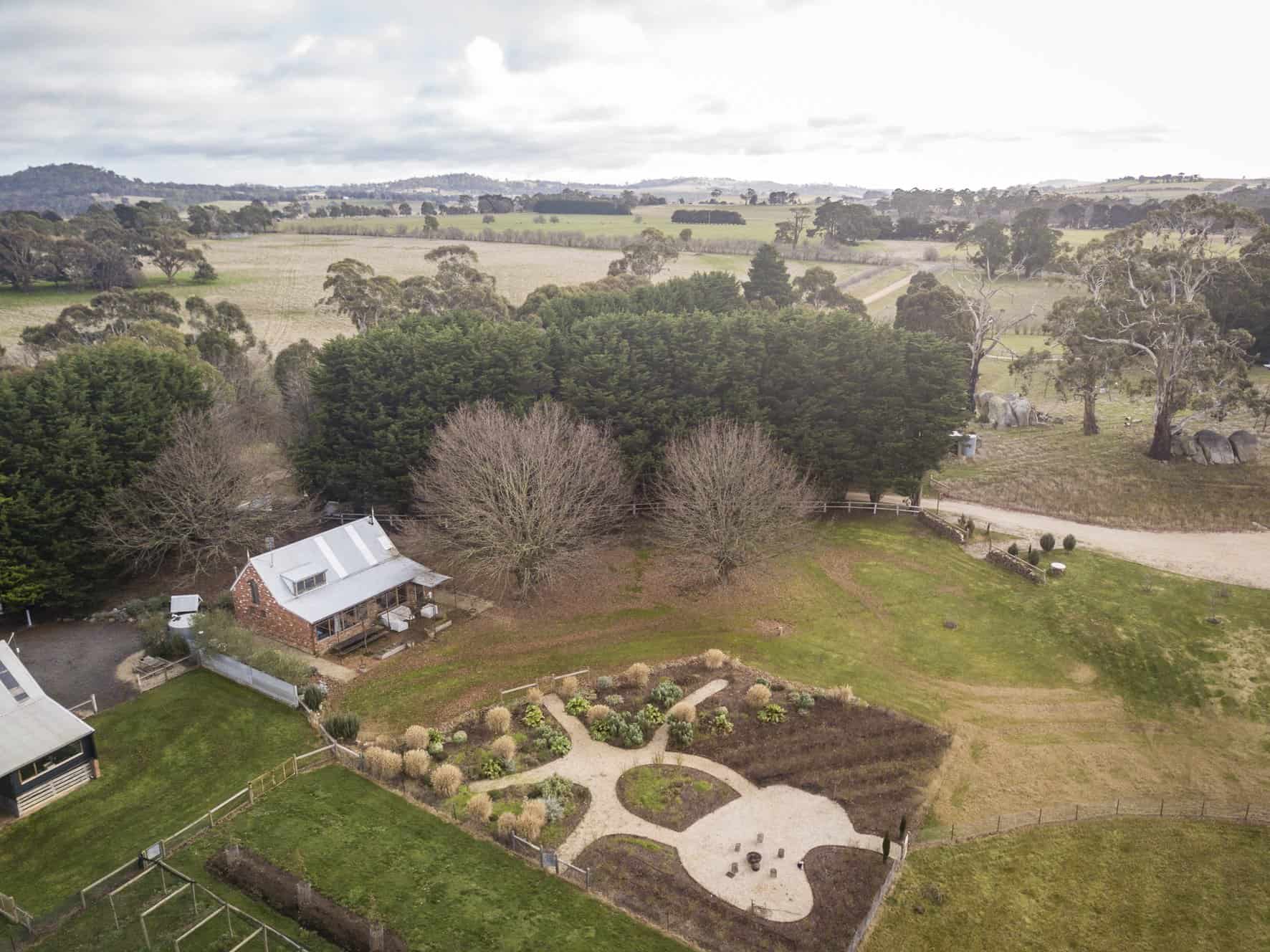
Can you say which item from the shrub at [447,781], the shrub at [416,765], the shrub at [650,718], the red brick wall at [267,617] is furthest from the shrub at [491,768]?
the red brick wall at [267,617]

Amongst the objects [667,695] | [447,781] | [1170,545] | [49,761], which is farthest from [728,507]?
[49,761]

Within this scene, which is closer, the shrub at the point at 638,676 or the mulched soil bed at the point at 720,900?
the mulched soil bed at the point at 720,900

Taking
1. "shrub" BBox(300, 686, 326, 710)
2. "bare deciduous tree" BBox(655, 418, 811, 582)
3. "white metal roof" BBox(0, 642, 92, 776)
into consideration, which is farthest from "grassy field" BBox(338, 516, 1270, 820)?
"white metal roof" BBox(0, 642, 92, 776)

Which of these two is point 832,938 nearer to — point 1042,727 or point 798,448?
point 1042,727

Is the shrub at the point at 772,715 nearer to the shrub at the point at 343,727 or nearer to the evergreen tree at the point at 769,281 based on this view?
the shrub at the point at 343,727

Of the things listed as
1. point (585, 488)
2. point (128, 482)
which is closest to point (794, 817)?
point (585, 488)

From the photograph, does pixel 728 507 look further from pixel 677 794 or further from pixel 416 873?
pixel 416 873
